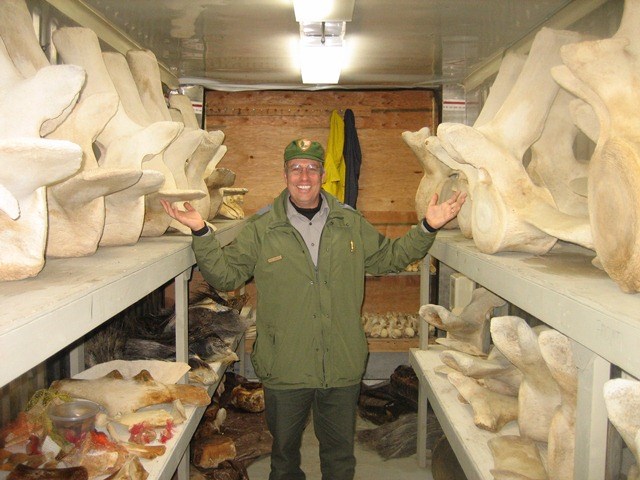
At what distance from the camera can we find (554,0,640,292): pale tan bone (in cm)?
132

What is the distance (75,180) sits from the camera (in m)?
1.53

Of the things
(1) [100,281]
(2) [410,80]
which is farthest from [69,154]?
(2) [410,80]

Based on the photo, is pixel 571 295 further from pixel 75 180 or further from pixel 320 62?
pixel 320 62

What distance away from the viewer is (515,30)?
341 centimetres

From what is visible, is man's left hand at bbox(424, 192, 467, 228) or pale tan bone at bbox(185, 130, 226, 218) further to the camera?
pale tan bone at bbox(185, 130, 226, 218)

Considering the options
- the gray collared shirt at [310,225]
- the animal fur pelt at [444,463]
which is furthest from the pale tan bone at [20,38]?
the animal fur pelt at [444,463]

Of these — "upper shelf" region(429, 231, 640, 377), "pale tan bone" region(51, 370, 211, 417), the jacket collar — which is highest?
the jacket collar

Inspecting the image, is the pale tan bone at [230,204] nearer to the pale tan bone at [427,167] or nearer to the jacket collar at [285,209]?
the jacket collar at [285,209]

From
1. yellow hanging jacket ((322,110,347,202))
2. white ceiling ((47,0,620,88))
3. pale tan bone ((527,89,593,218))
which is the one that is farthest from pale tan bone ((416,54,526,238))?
yellow hanging jacket ((322,110,347,202))

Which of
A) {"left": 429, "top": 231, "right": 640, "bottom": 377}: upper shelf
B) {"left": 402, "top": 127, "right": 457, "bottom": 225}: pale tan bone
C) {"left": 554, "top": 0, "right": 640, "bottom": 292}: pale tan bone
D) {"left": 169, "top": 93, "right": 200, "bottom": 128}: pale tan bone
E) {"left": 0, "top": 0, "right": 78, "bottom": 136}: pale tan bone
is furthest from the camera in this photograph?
{"left": 169, "top": 93, "right": 200, "bottom": 128}: pale tan bone

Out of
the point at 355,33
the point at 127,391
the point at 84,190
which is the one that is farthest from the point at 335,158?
the point at 84,190

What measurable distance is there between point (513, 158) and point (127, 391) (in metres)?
1.78

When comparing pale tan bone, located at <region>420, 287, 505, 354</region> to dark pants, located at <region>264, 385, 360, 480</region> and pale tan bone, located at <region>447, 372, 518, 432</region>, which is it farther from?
dark pants, located at <region>264, 385, 360, 480</region>

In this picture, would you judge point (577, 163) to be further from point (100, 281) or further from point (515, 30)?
point (100, 281)
